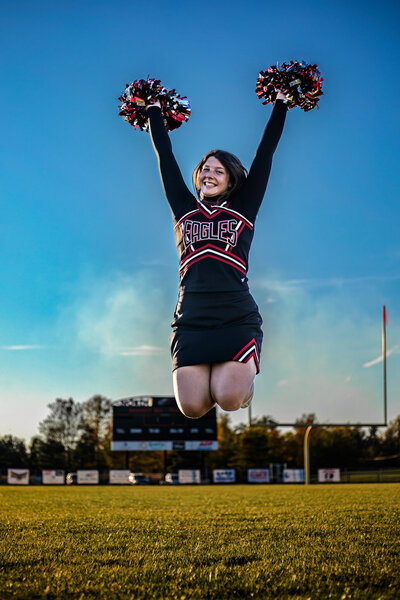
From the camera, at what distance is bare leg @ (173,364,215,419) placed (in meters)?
3.84

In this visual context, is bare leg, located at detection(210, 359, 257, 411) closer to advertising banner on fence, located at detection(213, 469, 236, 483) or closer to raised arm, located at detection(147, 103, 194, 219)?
raised arm, located at detection(147, 103, 194, 219)

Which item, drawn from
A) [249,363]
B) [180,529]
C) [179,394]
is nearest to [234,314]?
[249,363]

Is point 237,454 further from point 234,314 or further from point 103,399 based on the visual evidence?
point 234,314

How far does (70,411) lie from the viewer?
6569 centimetres

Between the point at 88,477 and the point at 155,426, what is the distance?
6061 mm

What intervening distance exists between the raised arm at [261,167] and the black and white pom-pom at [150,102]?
0.93 m

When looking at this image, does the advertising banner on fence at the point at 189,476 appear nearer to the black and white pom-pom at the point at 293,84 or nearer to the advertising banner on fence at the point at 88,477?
the advertising banner on fence at the point at 88,477

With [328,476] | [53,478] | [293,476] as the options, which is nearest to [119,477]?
[53,478]

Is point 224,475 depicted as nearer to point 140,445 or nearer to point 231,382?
point 140,445

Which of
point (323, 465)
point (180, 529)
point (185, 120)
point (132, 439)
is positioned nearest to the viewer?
point (185, 120)

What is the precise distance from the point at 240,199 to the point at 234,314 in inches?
35.4

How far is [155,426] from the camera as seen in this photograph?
36.2 m

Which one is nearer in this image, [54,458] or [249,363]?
[249,363]

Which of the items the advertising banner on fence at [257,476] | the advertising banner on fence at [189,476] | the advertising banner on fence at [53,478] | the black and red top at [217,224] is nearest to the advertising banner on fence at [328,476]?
the advertising banner on fence at [257,476]
